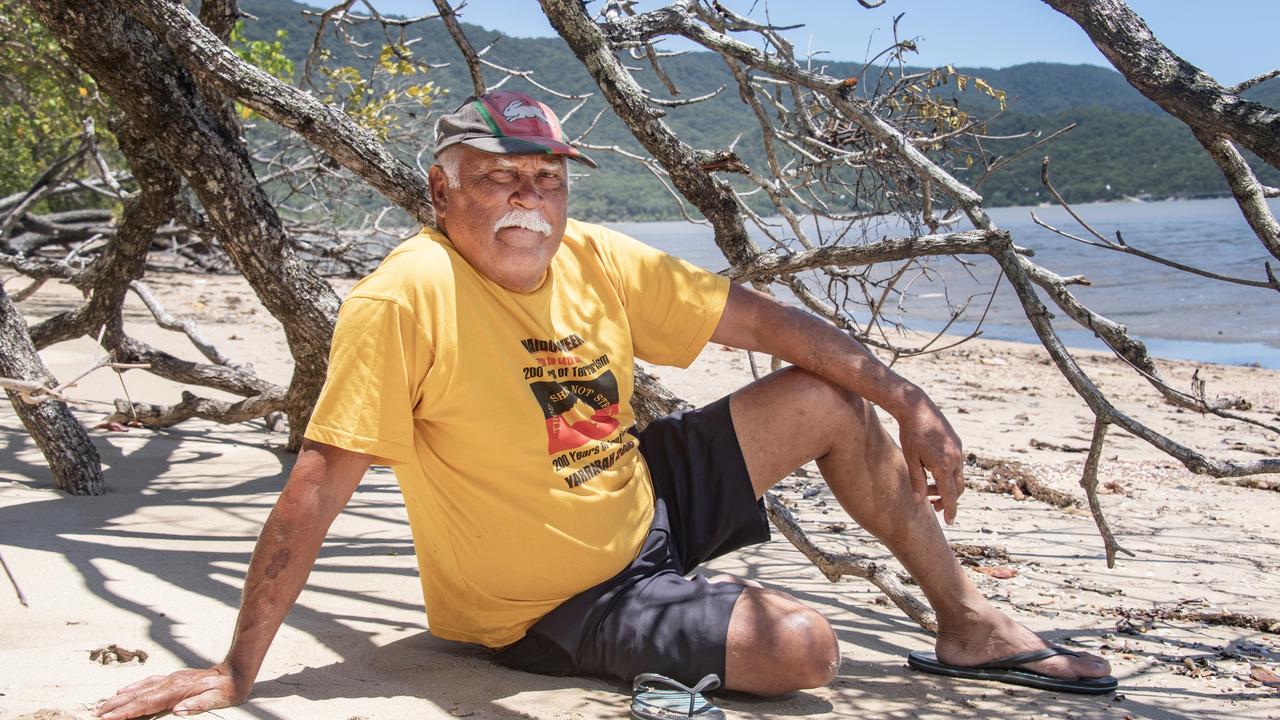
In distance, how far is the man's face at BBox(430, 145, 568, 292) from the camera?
2256 millimetres

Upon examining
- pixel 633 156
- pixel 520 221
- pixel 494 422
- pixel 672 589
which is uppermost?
pixel 633 156

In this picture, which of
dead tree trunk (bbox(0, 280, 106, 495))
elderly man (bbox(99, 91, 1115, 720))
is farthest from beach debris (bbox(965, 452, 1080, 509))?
dead tree trunk (bbox(0, 280, 106, 495))

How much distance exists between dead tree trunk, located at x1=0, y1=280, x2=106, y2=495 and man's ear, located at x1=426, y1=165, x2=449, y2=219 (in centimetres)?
191

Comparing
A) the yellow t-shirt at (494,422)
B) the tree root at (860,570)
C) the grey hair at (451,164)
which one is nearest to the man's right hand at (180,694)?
the yellow t-shirt at (494,422)

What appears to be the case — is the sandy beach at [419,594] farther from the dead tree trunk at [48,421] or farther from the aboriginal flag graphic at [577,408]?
the aboriginal flag graphic at [577,408]

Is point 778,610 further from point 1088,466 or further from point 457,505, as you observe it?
point 1088,466

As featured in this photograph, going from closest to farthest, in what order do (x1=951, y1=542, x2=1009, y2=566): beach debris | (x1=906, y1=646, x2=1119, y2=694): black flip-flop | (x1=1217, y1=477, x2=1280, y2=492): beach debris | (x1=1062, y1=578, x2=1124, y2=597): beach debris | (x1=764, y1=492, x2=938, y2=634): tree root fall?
(x1=906, y1=646, x2=1119, y2=694): black flip-flop → (x1=764, y1=492, x2=938, y2=634): tree root → (x1=1062, y1=578, x2=1124, y2=597): beach debris → (x1=951, y1=542, x2=1009, y2=566): beach debris → (x1=1217, y1=477, x2=1280, y2=492): beach debris

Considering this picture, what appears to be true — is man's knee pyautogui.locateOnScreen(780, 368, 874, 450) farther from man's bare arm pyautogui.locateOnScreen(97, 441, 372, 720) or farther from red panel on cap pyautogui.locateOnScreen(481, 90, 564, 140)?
man's bare arm pyautogui.locateOnScreen(97, 441, 372, 720)

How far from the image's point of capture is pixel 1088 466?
2.90 m

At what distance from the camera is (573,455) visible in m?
2.24

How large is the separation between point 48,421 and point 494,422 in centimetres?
225

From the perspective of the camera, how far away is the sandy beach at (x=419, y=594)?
223 centimetres

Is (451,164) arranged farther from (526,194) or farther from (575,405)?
(575,405)

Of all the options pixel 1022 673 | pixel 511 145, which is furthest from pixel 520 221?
pixel 1022 673
